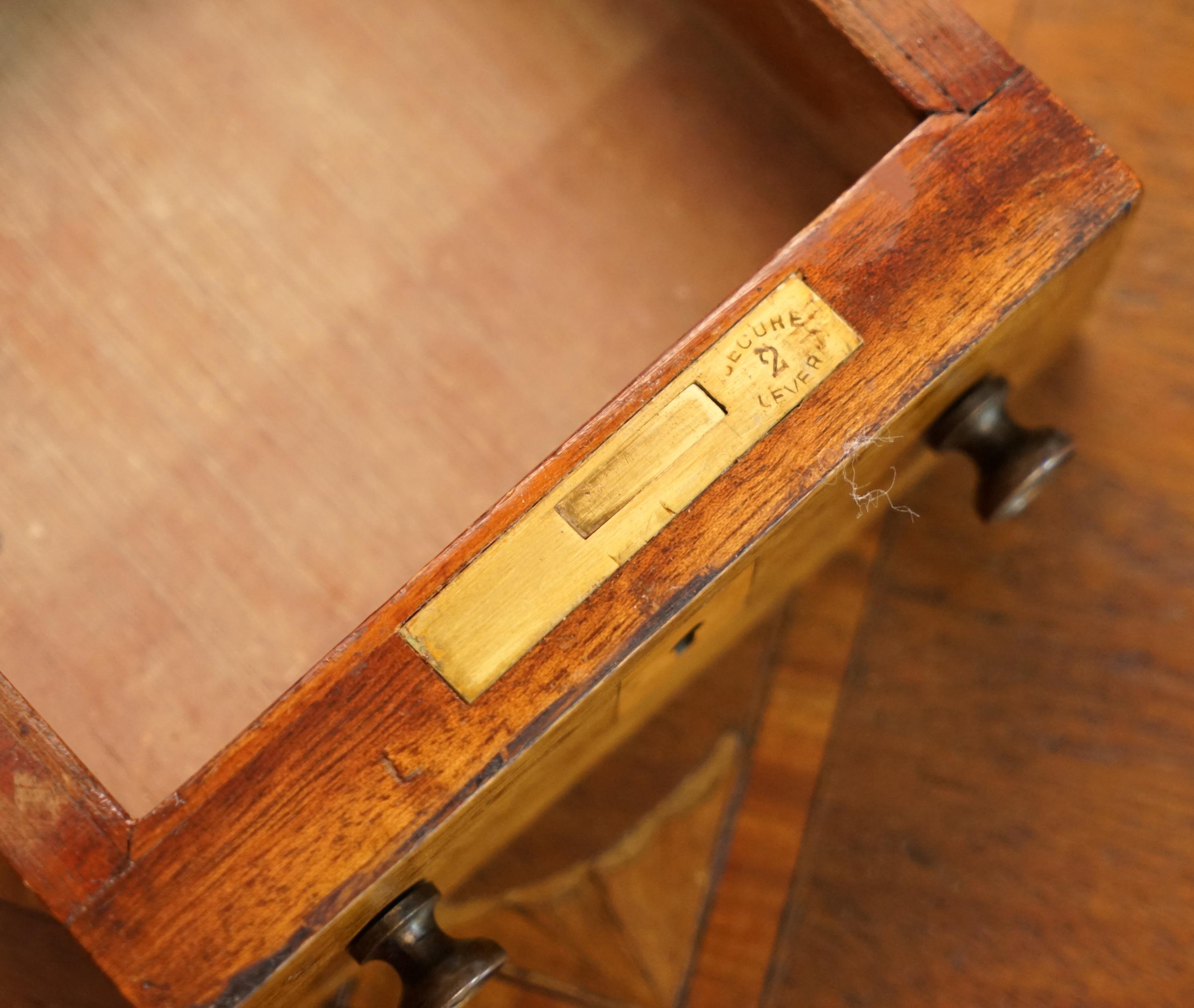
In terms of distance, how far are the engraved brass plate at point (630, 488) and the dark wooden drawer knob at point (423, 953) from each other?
0.12 m

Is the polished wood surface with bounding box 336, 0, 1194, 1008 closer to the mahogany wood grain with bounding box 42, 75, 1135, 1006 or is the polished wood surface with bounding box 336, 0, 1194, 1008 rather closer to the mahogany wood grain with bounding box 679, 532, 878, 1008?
the mahogany wood grain with bounding box 679, 532, 878, 1008

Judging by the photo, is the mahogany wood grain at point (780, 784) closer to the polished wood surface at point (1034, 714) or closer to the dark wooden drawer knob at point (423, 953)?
the polished wood surface at point (1034, 714)

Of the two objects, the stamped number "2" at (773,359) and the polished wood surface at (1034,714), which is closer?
the stamped number "2" at (773,359)

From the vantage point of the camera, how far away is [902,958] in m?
0.63

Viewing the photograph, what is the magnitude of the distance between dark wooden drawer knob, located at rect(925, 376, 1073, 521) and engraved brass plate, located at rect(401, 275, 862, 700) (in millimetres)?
110

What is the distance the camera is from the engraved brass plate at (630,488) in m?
0.44

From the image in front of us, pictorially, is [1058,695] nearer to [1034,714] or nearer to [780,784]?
[1034,714]

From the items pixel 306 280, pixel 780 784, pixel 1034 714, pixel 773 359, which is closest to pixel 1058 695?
pixel 1034 714

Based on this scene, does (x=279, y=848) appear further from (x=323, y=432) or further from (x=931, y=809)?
(x=931, y=809)

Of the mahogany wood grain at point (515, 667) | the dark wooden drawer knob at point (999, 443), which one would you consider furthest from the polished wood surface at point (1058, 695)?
the mahogany wood grain at point (515, 667)

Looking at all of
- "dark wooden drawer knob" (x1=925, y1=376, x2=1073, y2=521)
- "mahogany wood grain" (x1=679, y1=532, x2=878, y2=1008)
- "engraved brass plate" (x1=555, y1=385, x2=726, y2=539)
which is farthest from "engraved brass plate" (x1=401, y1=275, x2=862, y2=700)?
"mahogany wood grain" (x1=679, y1=532, x2=878, y2=1008)

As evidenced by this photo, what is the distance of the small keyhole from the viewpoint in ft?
1.66

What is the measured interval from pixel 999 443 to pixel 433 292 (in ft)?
0.99

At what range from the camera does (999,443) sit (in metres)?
0.54
